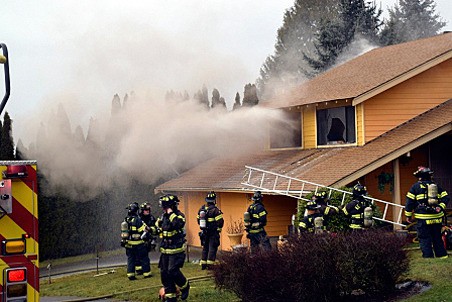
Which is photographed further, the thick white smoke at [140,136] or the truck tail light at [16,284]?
the thick white smoke at [140,136]

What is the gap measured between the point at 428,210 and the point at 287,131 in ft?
38.9

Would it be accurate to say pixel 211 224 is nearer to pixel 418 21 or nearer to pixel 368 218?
pixel 368 218

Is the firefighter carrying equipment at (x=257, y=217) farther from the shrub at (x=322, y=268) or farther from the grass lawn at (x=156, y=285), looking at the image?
the shrub at (x=322, y=268)

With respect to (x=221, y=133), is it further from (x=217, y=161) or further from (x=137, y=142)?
(x=137, y=142)

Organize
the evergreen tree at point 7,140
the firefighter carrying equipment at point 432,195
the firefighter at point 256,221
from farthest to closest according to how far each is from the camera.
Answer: the evergreen tree at point 7,140 → the firefighter at point 256,221 → the firefighter carrying equipment at point 432,195

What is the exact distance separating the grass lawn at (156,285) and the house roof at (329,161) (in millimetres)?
3478

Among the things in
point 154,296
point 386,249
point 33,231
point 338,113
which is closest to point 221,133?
point 338,113

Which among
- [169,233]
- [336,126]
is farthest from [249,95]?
[169,233]

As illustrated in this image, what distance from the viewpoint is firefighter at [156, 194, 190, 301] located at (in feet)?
38.8

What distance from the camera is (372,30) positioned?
1758 inches

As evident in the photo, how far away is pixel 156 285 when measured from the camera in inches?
579

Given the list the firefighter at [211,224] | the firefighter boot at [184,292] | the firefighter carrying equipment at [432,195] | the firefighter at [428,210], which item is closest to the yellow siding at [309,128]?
the firefighter at [211,224]

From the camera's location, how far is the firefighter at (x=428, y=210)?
525 inches

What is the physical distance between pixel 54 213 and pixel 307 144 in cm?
864
